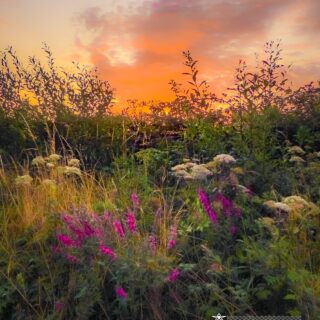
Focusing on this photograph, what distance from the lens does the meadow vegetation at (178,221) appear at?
13.7ft

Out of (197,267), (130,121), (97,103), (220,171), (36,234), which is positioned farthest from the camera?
(97,103)

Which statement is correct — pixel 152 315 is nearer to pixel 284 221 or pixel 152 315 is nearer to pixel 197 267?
pixel 197 267

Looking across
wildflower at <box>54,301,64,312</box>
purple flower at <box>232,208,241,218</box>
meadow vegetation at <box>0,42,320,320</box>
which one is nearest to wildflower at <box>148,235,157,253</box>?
meadow vegetation at <box>0,42,320,320</box>

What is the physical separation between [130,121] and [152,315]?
5174 millimetres

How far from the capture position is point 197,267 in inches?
181

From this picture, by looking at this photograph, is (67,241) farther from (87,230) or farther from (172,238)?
(172,238)

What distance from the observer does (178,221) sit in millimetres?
5023

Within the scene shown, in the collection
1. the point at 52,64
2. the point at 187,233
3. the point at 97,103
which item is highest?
the point at 52,64

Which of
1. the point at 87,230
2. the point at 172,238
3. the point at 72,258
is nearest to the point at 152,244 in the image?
the point at 172,238

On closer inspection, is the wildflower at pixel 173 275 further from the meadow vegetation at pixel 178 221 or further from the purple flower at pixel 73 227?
the purple flower at pixel 73 227

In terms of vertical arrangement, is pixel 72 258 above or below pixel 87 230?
below

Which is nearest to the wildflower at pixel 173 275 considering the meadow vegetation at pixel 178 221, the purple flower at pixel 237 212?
the meadow vegetation at pixel 178 221

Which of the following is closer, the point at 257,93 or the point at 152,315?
the point at 152,315

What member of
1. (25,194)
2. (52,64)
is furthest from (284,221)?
(52,64)
